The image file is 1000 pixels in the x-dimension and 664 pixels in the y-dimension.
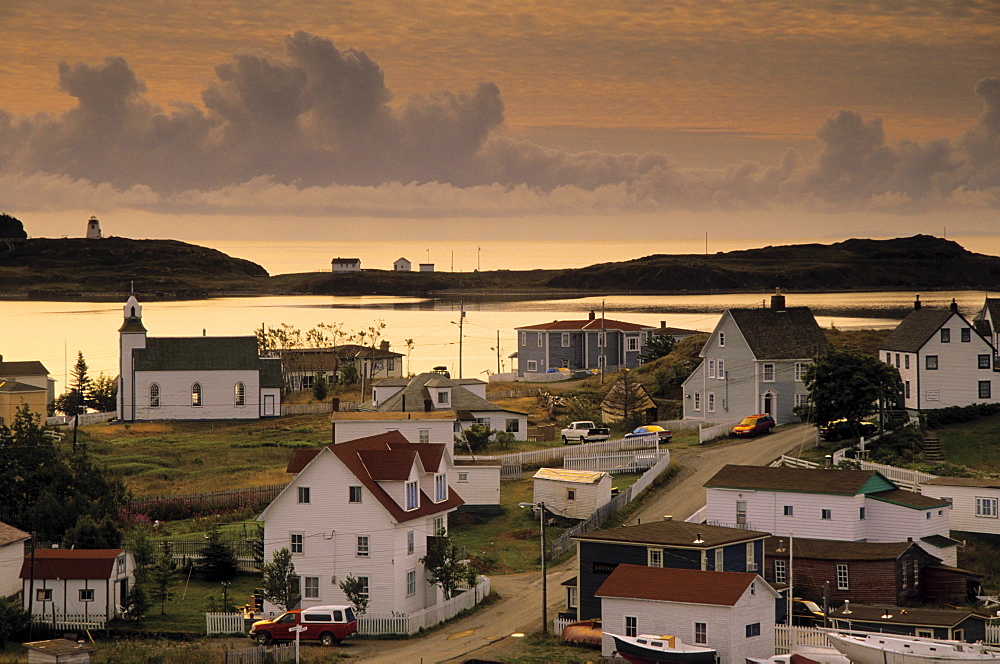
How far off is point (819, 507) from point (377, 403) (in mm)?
32511

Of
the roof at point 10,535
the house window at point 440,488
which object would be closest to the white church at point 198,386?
the house window at point 440,488

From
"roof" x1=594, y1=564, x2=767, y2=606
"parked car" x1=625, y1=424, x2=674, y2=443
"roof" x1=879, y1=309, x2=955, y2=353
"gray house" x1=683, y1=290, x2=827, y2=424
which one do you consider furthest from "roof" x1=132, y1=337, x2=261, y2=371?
"roof" x1=594, y1=564, x2=767, y2=606

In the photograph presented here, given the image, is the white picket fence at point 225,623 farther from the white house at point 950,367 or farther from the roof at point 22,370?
the roof at point 22,370

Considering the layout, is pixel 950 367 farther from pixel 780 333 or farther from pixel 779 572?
pixel 779 572

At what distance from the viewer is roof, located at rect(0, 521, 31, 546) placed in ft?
138

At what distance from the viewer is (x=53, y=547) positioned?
4547cm

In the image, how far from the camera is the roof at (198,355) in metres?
91.6

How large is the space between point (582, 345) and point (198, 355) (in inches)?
1444

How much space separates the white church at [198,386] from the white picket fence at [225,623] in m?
52.4

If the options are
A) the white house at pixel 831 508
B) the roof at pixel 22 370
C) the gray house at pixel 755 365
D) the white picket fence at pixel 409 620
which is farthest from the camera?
the roof at pixel 22 370

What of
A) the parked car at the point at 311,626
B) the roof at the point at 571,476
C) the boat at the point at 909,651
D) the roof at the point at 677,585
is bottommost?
the boat at the point at 909,651

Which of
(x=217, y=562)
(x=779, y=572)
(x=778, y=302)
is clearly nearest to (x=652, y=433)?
(x=778, y=302)

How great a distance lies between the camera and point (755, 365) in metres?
72.1

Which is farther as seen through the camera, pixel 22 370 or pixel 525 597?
pixel 22 370
